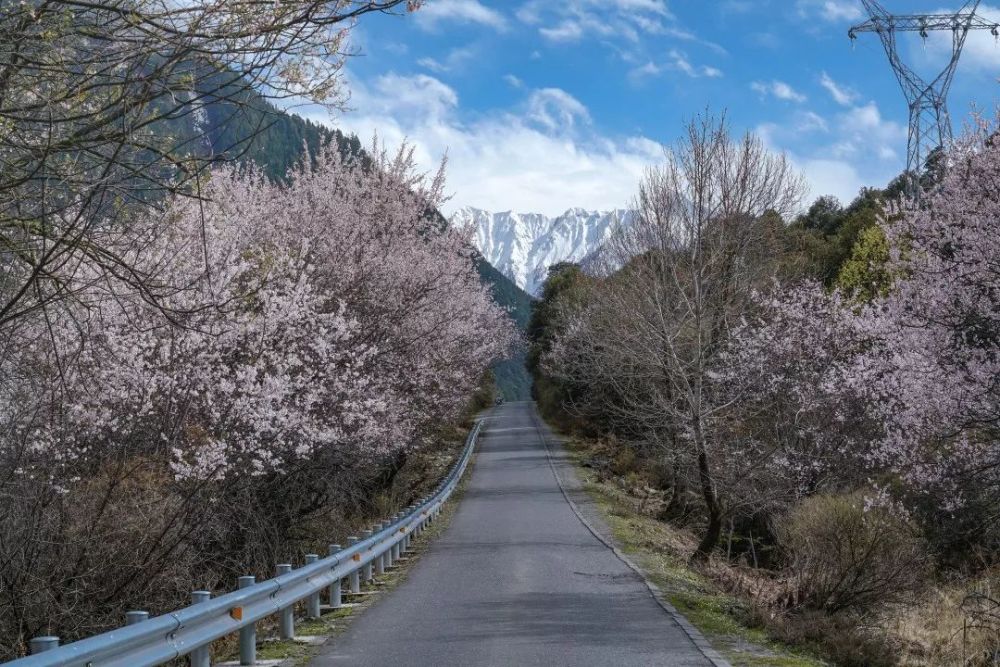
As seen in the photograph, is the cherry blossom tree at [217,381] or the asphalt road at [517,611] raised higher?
the cherry blossom tree at [217,381]

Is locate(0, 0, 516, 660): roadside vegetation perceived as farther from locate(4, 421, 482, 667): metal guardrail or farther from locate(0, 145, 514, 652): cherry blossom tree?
locate(4, 421, 482, 667): metal guardrail

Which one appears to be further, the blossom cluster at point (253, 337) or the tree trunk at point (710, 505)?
the tree trunk at point (710, 505)

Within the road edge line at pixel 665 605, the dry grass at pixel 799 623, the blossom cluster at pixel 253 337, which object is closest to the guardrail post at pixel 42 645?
the blossom cluster at pixel 253 337

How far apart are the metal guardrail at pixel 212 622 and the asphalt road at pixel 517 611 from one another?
0.58m

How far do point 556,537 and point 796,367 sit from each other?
26.2 feet

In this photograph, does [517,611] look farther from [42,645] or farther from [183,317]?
[42,645]

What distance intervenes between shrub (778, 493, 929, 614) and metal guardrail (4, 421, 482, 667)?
18.9ft

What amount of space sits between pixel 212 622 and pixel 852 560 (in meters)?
8.44

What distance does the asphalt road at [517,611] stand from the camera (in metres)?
8.76

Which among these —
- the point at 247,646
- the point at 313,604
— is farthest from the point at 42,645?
the point at 313,604

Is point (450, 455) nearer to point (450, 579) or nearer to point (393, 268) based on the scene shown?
point (393, 268)

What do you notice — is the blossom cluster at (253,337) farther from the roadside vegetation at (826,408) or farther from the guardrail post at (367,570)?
the roadside vegetation at (826,408)

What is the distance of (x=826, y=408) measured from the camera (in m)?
23.3

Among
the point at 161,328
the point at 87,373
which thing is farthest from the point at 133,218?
the point at 161,328
